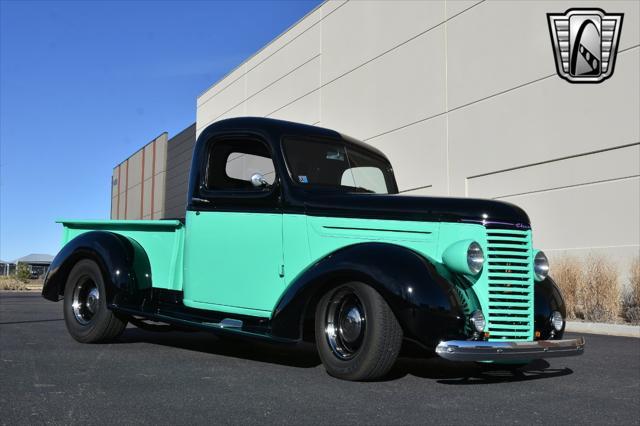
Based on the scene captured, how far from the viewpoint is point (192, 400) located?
395cm

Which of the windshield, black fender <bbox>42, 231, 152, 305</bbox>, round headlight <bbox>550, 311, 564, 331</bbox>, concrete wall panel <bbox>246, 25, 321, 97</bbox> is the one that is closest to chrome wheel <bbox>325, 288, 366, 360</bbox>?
the windshield

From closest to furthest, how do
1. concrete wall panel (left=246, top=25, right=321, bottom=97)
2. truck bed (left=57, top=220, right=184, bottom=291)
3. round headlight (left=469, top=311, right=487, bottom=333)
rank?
round headlight (left=469, top=311, right=487, bottom=333) < truck bed (left=57, top=220, right=184, bottom=291) < concrete wall panel (left=246, top=25, right=321, bottom=97)

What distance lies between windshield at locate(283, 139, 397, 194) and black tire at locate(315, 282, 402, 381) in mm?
1225

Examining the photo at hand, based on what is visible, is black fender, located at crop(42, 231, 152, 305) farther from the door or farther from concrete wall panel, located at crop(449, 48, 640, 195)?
concrete wall panel, located at crop(449, 48, 640, 195)

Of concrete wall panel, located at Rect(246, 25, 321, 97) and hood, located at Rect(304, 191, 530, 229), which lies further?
concrete wall panel, located at Rect(246, 25, 321, 97)

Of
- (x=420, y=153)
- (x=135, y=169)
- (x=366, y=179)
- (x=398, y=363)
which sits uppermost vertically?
(x=135, y=169)

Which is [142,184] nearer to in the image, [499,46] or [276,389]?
[499,46]

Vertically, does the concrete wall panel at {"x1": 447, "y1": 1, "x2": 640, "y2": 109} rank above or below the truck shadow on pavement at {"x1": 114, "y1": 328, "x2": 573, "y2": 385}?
above

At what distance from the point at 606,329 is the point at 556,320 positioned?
19.0 ft

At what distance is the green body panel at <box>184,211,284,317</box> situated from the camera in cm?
545

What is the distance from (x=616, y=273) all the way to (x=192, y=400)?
1004 centimetres

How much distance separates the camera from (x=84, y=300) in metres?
7.06

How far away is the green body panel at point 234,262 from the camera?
17.9 ft

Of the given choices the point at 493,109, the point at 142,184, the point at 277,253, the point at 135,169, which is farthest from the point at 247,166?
the point at 135,169
